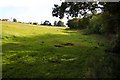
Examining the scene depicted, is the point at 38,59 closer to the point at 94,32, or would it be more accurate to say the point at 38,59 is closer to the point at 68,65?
the point at 68,65

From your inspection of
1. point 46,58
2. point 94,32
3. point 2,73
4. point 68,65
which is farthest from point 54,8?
point 94,32

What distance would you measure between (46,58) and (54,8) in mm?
6043

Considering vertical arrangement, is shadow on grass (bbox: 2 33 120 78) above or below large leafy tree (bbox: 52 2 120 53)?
below

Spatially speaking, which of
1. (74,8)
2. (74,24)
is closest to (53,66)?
(74,8)

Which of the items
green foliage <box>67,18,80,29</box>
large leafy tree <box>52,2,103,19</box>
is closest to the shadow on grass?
large leafy tree <box>52,2,103,19</box>

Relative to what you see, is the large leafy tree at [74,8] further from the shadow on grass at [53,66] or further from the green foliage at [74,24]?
the green foliage at [74,24]

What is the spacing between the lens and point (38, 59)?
22.2 m

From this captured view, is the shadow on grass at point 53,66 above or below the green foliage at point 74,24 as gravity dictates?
below

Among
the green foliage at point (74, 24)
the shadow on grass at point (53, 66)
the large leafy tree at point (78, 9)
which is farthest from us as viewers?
the green foliage at point (74, 24)

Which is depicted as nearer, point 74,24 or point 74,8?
point 74,8

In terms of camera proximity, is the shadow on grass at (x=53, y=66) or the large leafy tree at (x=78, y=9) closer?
the shadow on grass at (x=53, y=66)

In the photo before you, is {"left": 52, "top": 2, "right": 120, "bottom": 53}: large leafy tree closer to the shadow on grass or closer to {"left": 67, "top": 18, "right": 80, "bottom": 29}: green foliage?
the shadow on grass

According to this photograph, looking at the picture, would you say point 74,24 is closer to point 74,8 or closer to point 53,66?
point 74,8

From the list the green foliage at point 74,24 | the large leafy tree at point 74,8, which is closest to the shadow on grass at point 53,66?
the large leafy tree at point 74,8
